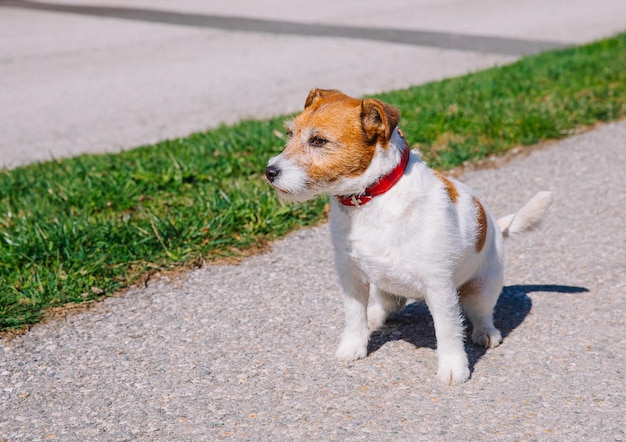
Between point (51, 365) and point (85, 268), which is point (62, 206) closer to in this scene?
point (85, 268)

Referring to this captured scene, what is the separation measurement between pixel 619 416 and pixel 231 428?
1633 mm

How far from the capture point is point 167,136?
26.6 ft

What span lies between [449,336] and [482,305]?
17.1 inches

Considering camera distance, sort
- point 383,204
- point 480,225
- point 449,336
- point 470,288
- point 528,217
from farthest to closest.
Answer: point 528,217 < point 470,288 < point 480,225 < point 449,336 < point 383,204

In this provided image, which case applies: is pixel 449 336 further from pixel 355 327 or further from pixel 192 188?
pixel 192 188

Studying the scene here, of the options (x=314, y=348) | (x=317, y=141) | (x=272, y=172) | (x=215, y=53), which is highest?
(x=317, y=141)

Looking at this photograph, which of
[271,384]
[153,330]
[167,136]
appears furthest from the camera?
[167,136]

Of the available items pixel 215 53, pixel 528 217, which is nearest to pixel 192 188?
pixel 528 217

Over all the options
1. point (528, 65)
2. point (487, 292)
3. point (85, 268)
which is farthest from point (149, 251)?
point (528, 65)

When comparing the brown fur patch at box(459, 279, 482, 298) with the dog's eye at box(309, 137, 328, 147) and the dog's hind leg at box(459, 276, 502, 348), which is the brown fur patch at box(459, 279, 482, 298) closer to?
the dog's hind leg at box(459, 276, 502, 348)

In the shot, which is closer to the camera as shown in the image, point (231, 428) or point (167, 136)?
point (231, 428)

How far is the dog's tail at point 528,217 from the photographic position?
445 centimetres

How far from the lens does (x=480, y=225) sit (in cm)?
405

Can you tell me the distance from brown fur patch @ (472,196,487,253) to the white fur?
3 centimetres
